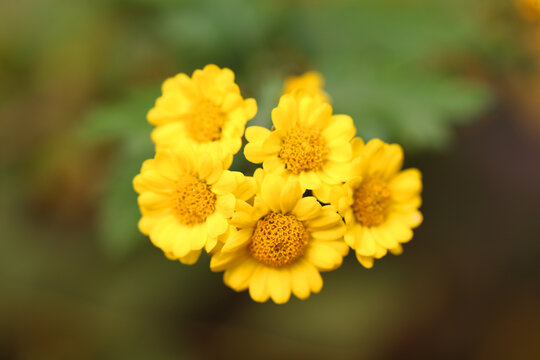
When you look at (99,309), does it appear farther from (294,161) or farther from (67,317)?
(294,161)

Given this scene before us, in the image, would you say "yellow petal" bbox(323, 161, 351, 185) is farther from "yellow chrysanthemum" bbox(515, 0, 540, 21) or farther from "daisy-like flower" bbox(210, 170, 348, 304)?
"yellow chrysanthemum" bbox(515, 0, 540, 21)

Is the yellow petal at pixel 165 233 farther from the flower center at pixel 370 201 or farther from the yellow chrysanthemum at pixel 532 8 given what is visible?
the yellow chrysanthemum at pixel 532 8

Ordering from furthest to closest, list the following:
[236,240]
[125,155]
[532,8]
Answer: [125,155] < [532,8] < [236,240]

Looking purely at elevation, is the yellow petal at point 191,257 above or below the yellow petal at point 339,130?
below

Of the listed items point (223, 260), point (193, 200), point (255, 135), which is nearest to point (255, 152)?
point (255, 135)

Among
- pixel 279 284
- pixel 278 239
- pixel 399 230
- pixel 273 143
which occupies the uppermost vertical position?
pixel 273 143

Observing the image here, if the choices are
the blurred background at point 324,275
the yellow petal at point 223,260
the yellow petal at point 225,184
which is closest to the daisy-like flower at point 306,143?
the yellow petal at point 225,184

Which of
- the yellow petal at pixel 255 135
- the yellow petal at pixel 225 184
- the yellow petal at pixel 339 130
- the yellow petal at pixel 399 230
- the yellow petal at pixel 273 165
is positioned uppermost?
the yellow petal at pixel 339 130

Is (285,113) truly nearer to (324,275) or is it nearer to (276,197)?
(276,197)
